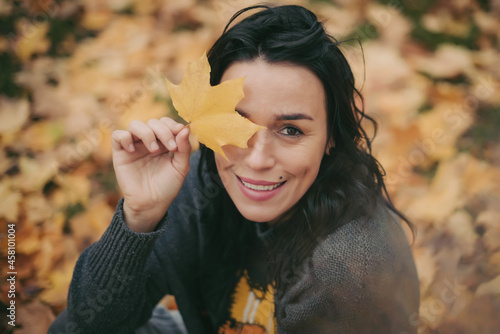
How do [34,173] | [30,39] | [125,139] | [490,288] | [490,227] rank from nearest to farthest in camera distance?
[125,139] < [490,288] < [490,227] < [34,173] < [30,39]

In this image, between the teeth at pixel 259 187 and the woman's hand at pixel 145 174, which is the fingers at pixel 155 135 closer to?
the woman's hand at pixel 145 174

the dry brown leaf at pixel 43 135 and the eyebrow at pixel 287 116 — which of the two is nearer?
the eyebrow at pixel 287 116

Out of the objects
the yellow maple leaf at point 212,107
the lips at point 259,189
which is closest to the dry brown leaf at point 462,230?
the lips at point 259,189

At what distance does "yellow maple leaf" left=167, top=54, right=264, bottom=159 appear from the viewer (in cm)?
87

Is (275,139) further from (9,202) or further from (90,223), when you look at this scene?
(9,202)

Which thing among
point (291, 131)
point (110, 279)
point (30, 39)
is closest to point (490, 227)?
point (291, 131)

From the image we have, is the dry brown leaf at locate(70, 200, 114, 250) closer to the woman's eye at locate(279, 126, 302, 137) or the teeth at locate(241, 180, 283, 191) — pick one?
the teeth at locate(241, 180, 283, 191)

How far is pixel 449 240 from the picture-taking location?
5.43ft

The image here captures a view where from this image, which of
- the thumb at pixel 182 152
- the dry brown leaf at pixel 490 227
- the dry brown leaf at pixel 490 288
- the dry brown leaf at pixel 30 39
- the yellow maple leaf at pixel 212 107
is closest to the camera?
the yellow maple leaf at pixel 212 107

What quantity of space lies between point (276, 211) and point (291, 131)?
0.22 meters

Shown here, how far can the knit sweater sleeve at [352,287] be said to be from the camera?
1046 millimetres

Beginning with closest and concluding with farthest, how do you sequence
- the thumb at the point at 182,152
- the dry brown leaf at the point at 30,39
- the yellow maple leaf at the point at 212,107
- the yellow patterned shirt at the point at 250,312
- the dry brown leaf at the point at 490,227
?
the yellow maple leaf at the point at 212,107 < the thumb at the point at 182,152 < the yellow patterned shirt at the point at 250,312 < the dry brown leaf at the point at 490,227 < the dry brown leaf at the point at 30,39

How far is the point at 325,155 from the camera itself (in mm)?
1188

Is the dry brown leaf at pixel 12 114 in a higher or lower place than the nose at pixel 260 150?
lower
